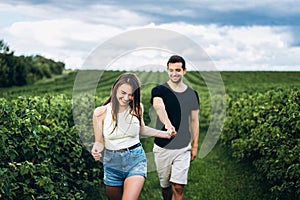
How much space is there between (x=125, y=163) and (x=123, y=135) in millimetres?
244

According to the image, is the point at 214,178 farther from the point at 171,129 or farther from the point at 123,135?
the point at 123,135

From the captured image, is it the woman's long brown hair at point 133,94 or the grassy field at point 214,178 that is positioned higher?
the woman's long brown hair at point 133,94

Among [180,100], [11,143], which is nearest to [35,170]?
[11,143]

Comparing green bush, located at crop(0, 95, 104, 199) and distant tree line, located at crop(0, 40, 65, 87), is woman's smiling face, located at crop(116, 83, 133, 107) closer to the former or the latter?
green bush, located at crop(0, 95, 104, 199)

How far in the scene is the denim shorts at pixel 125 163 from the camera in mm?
4414

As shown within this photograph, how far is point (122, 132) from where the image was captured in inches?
174

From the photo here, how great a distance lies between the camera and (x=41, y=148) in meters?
5.29

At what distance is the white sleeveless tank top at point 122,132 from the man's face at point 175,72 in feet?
2.34

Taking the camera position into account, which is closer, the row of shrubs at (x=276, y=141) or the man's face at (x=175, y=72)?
the man's face at (x=175, y=72)

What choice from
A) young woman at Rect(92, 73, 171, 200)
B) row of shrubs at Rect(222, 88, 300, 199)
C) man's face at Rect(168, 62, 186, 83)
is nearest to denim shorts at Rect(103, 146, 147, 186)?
young woman at Rect(92, 73, 171, 200)

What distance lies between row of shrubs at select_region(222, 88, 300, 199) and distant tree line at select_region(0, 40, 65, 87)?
617 inches

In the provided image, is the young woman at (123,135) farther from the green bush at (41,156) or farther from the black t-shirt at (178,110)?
the green bush at (41,156)

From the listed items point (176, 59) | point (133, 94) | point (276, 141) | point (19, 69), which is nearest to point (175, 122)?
point (176, 59)

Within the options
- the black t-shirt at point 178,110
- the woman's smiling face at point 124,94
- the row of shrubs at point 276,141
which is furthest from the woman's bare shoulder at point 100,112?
the row of shrubs at point 276,141
